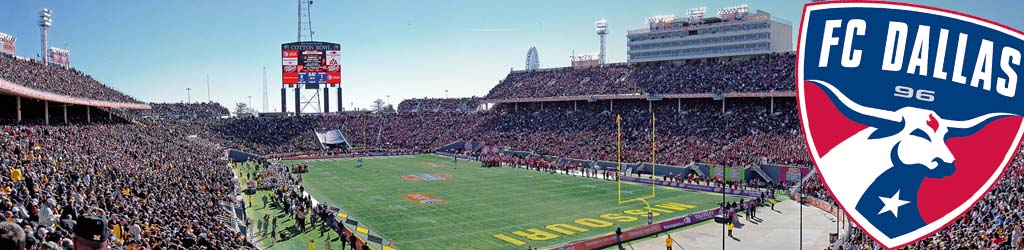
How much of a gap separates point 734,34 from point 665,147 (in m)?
28.3

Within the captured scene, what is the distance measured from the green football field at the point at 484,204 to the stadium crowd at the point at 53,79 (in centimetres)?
1385

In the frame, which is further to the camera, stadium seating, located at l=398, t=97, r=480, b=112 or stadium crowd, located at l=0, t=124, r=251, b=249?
stadium seating, located at l=398, t=97, r=480, b=112

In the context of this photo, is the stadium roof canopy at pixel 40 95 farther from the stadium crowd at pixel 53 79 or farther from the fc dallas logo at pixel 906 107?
the fc dallas logo at pixel 906 107

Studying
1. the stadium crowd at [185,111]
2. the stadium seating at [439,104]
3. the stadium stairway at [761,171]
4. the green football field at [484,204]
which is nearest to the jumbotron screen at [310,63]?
the stadium crowd at [185,111]

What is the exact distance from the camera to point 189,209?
18.0 m

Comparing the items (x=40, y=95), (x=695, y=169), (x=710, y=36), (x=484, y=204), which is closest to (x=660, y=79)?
(x=710, y=36)

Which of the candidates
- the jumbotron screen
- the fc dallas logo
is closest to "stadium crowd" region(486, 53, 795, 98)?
the jumbotron screen

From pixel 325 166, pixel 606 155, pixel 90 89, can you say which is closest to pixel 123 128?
pixel 90 89

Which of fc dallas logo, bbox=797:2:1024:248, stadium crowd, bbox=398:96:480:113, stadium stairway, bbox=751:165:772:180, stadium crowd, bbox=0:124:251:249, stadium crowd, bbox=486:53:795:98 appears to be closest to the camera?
fc dallas logo, bbox=797:2:1024:248

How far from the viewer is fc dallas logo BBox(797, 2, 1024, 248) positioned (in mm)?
5652

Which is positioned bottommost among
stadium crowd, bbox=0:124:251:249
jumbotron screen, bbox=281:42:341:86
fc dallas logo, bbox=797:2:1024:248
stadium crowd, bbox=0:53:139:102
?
stadium crowd, bbox=0:124:251:249

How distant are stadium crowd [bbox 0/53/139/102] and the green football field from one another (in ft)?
45.5

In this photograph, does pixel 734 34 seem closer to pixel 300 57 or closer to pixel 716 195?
pixel 716 195

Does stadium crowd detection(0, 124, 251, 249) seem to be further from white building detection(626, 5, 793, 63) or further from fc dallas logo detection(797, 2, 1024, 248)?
white building detection(626, 5, 793, 63)
